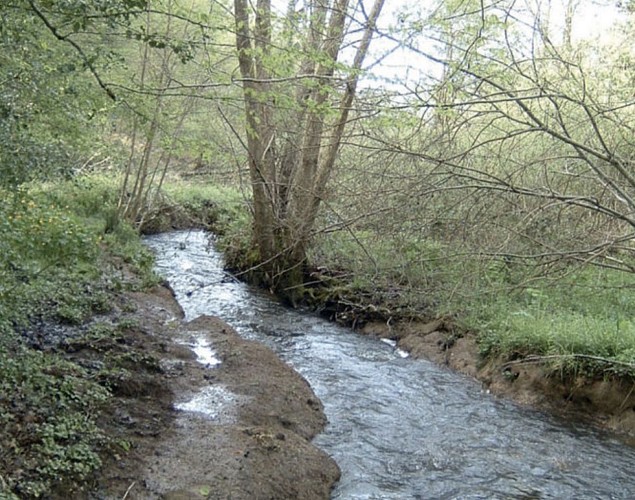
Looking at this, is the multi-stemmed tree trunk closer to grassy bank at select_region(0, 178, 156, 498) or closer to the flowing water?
the flowing water

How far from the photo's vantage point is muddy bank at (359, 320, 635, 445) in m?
6.57

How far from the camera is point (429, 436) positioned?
602 cm

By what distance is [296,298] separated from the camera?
11477 mm

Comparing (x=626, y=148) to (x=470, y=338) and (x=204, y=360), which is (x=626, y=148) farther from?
(x=204, y=360)

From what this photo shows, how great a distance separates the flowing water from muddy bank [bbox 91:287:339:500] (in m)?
0.37

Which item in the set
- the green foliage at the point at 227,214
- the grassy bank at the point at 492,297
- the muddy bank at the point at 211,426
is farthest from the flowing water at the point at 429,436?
the green foliage at the point at 227,214

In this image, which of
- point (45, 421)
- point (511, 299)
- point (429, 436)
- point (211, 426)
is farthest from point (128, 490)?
point (511, 299)

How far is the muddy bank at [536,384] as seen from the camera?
21.5ft

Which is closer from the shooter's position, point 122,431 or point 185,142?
point 122,431

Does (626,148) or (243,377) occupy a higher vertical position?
(626,148)

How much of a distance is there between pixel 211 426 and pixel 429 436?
2.10m

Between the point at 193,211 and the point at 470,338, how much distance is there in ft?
38.1

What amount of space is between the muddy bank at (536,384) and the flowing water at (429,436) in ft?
0.71

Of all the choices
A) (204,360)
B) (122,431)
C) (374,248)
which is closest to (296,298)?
(374,248)
